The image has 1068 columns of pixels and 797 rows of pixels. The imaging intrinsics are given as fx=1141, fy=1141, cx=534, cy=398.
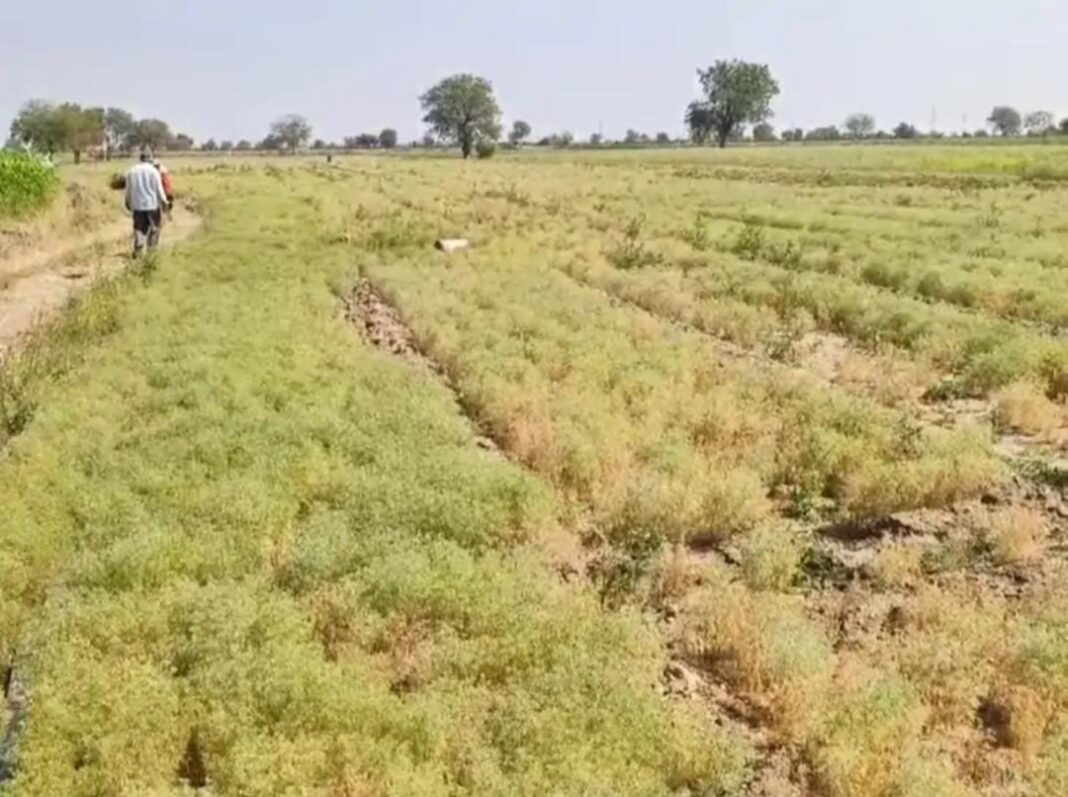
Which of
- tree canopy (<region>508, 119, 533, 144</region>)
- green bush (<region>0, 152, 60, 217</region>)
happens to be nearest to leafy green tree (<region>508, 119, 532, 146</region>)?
tree canopy (<region>508, 119, 533, 144</region>)

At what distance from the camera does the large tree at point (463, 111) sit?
12925 centimetres

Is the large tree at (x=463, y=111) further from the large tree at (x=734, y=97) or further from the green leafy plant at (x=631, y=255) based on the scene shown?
the green leafy plant at (x=631, y=255)

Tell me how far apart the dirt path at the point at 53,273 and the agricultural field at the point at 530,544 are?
822mm

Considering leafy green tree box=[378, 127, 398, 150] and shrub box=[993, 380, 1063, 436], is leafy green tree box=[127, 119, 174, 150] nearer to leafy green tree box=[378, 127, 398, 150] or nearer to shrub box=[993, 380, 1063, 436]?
leafy green tree box=[378, 127, 398, 150]

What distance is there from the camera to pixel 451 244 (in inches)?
976

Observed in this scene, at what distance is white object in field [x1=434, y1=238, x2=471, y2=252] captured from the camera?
24547mm

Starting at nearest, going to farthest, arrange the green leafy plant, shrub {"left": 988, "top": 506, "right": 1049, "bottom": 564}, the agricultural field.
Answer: the agricultural field, shrub {"left": 988, "top": 506, "right": 1049, "bottom": 564}, the green leafy plant

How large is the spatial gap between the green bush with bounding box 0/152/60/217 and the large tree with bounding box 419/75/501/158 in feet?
333

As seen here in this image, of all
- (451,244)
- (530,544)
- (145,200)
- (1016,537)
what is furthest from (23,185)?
(1016,537)

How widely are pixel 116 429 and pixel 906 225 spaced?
77.0ft

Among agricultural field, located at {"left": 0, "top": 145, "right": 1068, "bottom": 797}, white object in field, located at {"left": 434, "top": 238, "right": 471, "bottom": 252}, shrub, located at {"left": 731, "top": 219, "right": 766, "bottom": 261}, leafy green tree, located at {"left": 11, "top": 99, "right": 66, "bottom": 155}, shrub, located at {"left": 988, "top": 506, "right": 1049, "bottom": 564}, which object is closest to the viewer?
agricultural field, located at {"left": 0, "top": 145, "right": 1068, "bottom": 797}

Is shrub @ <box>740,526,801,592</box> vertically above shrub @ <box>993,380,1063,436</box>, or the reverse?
shrub @ <box>993,380,1063,436</box>

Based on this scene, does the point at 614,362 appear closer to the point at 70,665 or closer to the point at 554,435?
the point at 554,435

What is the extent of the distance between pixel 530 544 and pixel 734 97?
126m
